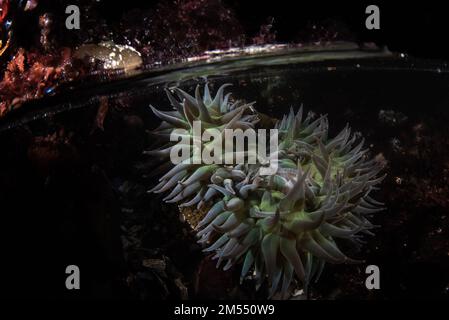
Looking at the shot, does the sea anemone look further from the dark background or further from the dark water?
the dark background

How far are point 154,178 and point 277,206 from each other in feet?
3.29

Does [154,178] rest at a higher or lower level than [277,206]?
higher

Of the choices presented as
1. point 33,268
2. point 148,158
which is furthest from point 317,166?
point 33,268

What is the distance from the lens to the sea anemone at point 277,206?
6.80ft

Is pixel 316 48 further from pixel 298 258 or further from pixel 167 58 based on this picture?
pixel 298 258

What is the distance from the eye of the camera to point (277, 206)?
6.93ft

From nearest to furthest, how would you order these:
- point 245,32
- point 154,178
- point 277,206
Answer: point 277,206 < point 154,178 < point 245,32

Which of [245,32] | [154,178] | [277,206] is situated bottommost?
[277,206]

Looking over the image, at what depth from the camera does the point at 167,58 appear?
10.1ft

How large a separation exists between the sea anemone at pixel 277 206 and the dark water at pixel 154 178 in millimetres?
213

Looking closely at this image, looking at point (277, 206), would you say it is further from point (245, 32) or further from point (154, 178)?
point (245, 32)

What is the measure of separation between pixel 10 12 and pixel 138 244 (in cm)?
221

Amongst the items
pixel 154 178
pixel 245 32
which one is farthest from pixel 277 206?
pixel 245 32

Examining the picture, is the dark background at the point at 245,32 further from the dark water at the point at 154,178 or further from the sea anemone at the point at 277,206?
the sea anemone at the point at 277,206
